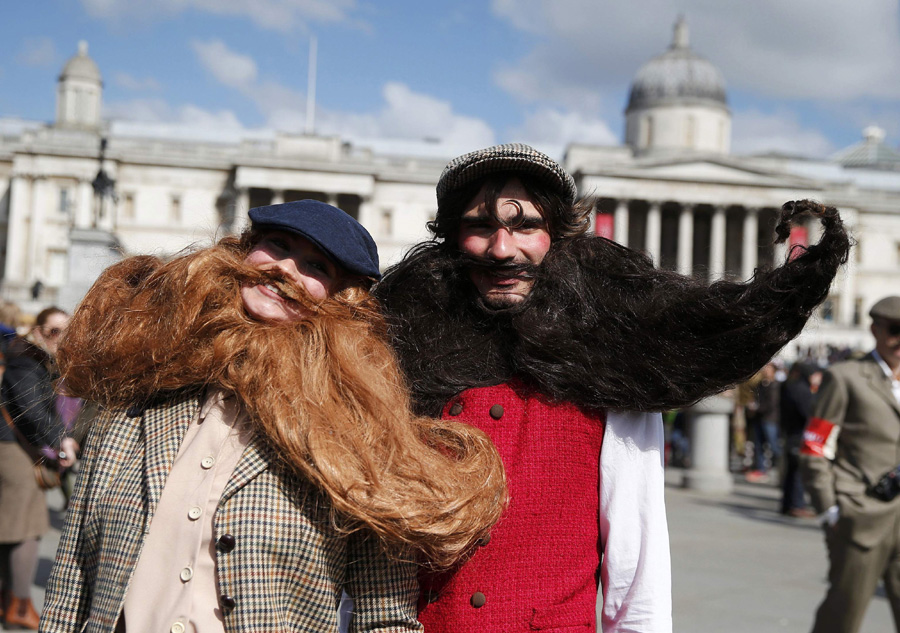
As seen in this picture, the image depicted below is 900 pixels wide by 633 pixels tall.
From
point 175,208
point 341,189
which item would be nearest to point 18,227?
point 175,208

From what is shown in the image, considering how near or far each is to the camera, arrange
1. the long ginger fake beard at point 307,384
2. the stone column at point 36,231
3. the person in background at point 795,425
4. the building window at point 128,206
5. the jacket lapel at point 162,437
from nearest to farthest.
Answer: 1. the long ginger fake beard at point 307,384
2. the jacket lapel at point 162,437
3. the person in background at point 795,425
4. the stone column at point 36,231
5. the building window at point 128,206

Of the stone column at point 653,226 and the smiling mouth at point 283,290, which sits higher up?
the stone column at point 653,226

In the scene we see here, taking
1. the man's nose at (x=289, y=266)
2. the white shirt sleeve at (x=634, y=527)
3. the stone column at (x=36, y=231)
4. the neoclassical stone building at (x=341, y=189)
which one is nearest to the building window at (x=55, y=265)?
the neoclassical stone building at (x=341, y=189)

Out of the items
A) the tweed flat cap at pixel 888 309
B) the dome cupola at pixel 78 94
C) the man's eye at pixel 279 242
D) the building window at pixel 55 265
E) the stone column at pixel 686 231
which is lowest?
the man's eye at pixel 279 242

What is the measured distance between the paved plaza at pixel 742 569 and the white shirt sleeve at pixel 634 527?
4.42 metres

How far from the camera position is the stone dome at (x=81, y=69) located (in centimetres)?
6228

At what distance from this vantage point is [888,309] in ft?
18.5

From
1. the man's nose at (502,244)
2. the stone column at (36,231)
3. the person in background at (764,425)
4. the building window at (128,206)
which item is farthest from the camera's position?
the building window at (128,206)

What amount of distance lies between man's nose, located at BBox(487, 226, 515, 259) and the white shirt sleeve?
1.70 ft

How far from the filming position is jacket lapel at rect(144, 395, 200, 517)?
7.00 feet

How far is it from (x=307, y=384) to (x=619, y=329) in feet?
2.74

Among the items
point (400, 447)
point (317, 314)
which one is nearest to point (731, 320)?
point (400, 447)

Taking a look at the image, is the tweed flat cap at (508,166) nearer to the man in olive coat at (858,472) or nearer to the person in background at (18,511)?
the man in olive coat at (858,472)

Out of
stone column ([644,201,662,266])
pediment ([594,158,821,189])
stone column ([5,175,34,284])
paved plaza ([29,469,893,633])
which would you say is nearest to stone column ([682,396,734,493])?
paved plaza ([29,469,893,633])
